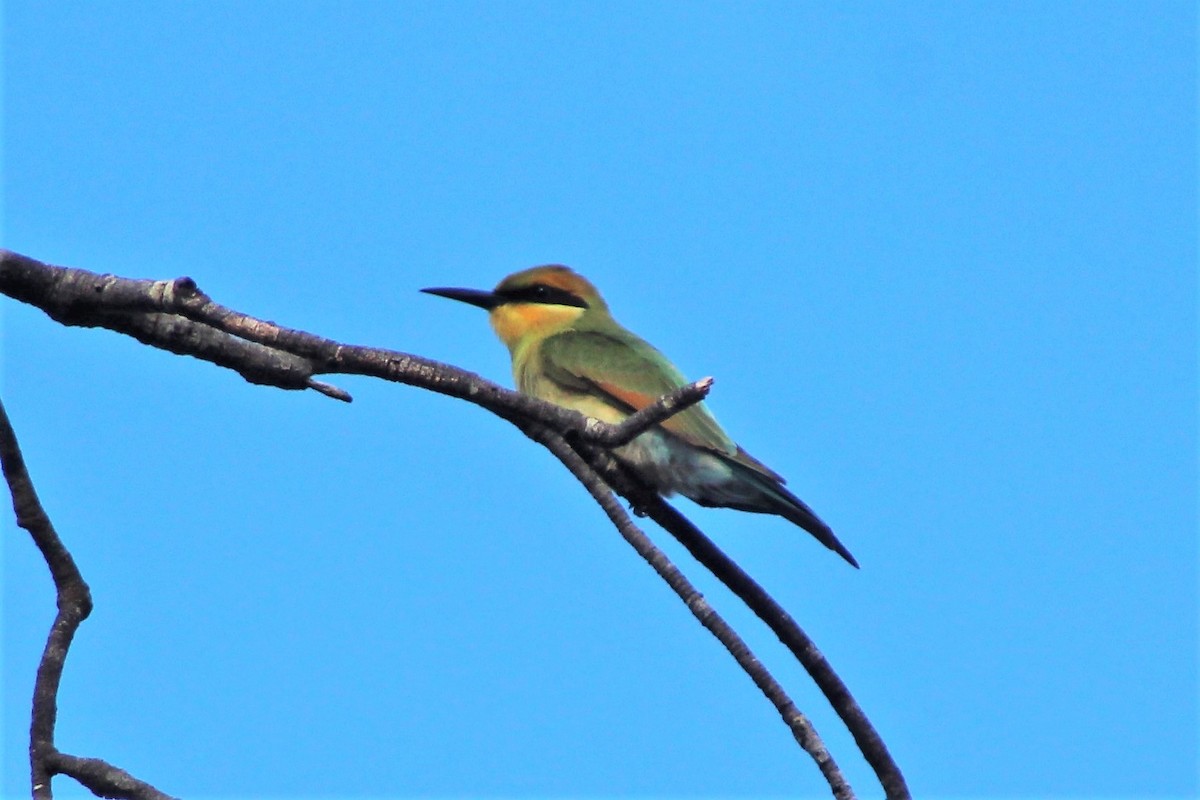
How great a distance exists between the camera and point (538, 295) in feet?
17.4

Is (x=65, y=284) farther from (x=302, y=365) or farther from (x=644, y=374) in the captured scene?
(x=644, y=374)

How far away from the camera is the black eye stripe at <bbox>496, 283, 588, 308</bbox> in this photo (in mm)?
5270

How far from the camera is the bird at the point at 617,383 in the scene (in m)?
4.17

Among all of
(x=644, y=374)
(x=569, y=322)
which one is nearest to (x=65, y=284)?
(x=644, y=374)

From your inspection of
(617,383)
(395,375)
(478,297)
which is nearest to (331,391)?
(395,375)

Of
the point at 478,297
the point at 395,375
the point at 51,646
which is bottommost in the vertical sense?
the point at 51,646

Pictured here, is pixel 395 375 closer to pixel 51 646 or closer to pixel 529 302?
pixel 51 646

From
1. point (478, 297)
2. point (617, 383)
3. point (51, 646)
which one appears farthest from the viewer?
point (478, 297)

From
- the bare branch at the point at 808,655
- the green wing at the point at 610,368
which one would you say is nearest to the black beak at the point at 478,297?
the green wing at the point at 610,368

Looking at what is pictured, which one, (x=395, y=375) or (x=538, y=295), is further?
(x=538, y=295)

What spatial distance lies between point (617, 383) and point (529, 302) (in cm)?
77

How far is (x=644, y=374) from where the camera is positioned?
4719mm

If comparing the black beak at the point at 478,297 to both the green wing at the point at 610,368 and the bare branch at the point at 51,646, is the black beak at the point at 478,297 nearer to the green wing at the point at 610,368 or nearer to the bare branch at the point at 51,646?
Answer: the green wing at the point at 610,368

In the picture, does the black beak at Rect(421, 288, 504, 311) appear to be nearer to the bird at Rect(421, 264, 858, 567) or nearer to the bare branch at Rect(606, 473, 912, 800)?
the bird at Rect(421, 264, 858, 567)
